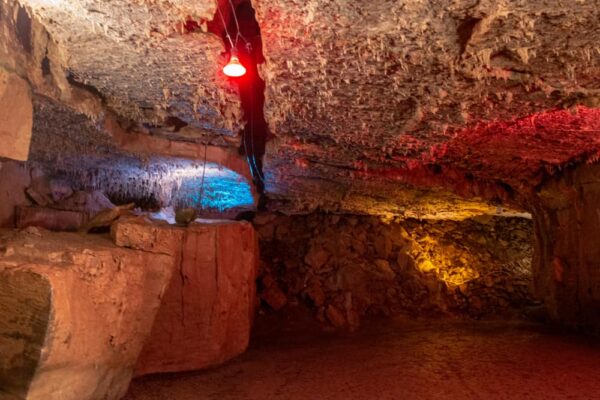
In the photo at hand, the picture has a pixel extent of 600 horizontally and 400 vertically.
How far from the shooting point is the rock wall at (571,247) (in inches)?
240

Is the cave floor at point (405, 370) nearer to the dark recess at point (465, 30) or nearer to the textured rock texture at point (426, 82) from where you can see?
the textured rock texture at point (426, 82)

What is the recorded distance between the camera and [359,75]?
364 centimetres

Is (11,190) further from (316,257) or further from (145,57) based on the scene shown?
(316,257)

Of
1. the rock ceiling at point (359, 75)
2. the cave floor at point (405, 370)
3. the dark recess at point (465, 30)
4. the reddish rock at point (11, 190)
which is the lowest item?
the cave floor at point (405, 370)

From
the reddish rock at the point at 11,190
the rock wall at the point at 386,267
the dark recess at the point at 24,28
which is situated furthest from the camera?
the rock wall at the point at 386,267

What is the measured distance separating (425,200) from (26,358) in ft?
23.5

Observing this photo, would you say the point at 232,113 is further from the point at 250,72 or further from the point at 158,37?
the point at 158,37

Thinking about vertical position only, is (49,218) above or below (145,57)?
below

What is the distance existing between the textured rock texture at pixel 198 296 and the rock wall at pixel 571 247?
17.3 ft

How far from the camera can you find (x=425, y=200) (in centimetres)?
826

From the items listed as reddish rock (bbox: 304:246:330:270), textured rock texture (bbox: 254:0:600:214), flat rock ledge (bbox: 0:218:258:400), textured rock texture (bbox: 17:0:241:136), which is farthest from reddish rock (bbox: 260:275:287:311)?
textured rock texture (bbox: 17:0:241:136)

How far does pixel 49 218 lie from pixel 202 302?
3084 millimetres

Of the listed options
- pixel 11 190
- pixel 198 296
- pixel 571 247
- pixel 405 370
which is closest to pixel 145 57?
pixel 198 296

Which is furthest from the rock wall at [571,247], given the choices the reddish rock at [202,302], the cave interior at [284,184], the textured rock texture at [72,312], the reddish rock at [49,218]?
the reddish rock at [49,218]
